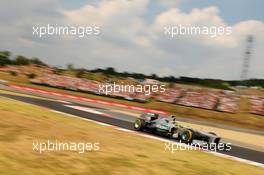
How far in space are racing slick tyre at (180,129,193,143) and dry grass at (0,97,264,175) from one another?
2047 mm

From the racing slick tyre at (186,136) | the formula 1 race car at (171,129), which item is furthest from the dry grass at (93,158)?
the formula 1 race car at (171,129)

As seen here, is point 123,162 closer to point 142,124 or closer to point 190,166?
point 190,166

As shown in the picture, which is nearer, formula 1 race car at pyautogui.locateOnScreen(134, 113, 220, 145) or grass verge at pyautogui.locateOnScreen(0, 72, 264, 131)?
formula 1 race car at pyautogui.locateOnScreen(134, 113, 220, 145)

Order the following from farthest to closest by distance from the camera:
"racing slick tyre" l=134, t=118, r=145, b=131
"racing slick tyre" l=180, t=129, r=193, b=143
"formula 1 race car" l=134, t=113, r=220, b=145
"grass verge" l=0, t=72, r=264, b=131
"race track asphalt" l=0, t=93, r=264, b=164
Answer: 1. "grass verge" l=0, t=72, r=264, b=131
2. "racing slick tyre" l=134, t=118, r=145, b=131
3. "formula 1 race car" l=134, t=113, r=220, b=145
4. "racing slick tyre" l=180, t=129, r=193, b=143
5. "race track asphalt" l=0, t=93, r=264, b=164

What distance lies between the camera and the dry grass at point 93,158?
26.6ft

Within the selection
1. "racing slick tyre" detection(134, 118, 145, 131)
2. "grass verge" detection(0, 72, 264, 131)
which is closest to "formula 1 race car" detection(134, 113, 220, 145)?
"racing slick tyre" detection(134, 118, 145, 131)

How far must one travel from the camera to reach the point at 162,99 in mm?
46062

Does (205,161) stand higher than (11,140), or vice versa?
(11,140)

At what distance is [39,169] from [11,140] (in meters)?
2.44

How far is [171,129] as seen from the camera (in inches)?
649

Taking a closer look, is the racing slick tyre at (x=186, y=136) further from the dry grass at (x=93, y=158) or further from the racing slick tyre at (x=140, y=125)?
the racing slick tyre at (x=140, y=125)

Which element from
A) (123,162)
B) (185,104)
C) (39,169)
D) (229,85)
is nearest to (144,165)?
(123,162)

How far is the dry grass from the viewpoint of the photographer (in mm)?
8105

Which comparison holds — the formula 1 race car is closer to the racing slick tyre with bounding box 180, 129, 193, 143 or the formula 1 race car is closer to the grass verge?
the racing slick tyre with bounding box 180, 129, 193, 143
